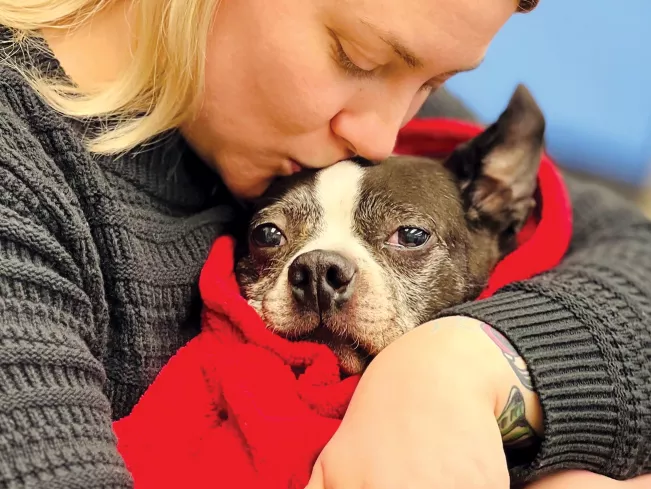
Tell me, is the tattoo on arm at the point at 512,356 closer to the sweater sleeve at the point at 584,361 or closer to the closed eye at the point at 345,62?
the sweater sleeve at the point at 584,361

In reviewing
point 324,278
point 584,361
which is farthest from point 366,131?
point 584,361

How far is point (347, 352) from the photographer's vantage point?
121 cm

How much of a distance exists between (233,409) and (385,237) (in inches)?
18.6

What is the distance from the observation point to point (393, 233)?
140 centimetres

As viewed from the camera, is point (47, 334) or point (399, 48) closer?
point (47, 334)

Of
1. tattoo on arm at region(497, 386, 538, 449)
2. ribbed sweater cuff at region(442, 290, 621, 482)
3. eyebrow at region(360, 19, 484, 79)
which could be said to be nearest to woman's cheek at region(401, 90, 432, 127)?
eyebrow at region(360, 19, 484, 79)

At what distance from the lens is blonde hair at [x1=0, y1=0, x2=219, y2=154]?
1.16 m

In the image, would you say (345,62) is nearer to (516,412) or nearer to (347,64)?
(347,64)

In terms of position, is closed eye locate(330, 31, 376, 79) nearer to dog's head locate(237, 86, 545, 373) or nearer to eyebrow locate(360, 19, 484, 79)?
eyebrow locate(360, 19, 484, 79)

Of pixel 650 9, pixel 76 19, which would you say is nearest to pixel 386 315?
pixel 76 19

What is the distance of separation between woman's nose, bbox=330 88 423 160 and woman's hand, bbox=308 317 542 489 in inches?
15.4

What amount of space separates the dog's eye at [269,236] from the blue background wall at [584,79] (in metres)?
2.14

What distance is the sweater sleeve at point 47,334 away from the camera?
33.9 inches

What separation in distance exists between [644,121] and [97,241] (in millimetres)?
3152
